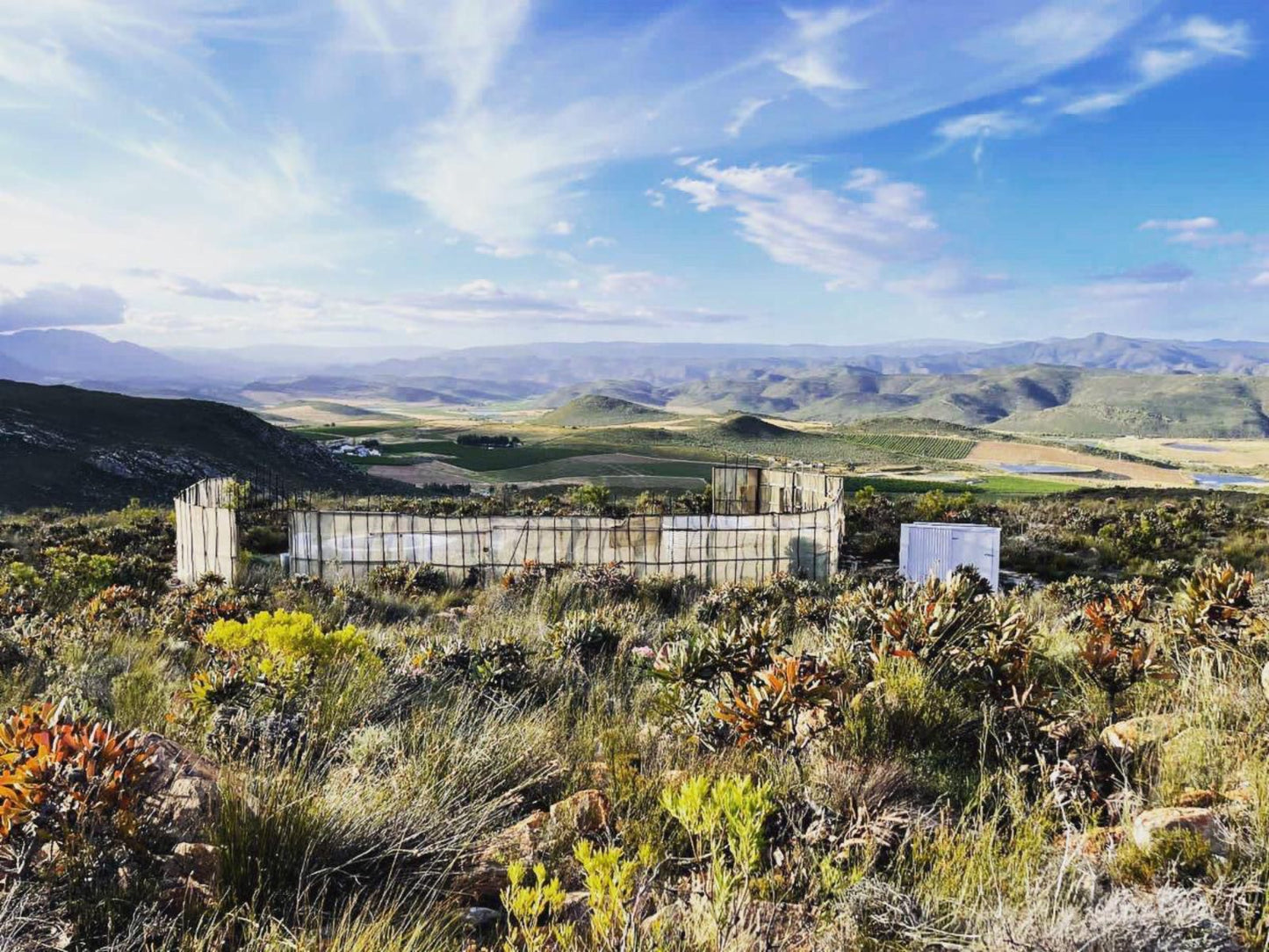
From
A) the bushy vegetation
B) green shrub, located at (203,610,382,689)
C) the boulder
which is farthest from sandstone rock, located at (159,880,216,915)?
green shrub, located at (203,610,382,689)

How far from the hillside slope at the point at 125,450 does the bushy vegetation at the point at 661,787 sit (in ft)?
113

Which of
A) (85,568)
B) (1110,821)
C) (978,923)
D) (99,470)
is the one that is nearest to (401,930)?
(978,923)

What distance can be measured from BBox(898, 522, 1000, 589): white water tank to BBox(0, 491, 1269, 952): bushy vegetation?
6.99 metres

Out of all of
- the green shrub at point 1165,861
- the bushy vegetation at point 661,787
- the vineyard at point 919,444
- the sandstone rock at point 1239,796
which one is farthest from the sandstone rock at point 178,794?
the vineyard at point 919,444

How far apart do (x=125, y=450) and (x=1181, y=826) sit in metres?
46.3

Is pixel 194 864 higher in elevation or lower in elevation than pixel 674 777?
higher

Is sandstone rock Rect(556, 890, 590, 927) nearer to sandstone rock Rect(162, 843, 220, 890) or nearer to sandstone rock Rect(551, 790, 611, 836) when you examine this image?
sandstone rock Rect(551, 790, 611, 836)

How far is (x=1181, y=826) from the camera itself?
2480 millimetres

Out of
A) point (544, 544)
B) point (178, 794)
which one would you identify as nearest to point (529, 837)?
point (178, 794)

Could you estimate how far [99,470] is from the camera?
119ft

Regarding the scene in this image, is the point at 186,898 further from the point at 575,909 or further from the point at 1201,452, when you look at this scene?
the point at 1201,452

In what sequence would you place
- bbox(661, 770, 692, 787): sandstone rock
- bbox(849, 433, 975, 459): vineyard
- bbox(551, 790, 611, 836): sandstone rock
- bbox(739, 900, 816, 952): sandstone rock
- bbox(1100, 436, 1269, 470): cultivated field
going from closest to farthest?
bbox(739, 900, 816, 952): sandstone rock
bbox(551, 790, 611, 836): sandstone rock
bbox(661, 770, 692, 787): sandstone rock
bbox(849, 433, 975, 459): vineyard
bbox(1100, 436, 1269, 470): cultivated field

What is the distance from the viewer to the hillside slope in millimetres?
33938

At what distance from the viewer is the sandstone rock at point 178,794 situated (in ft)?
8.03
